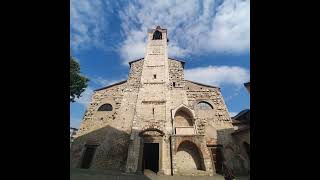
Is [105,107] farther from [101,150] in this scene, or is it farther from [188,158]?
[188,158]

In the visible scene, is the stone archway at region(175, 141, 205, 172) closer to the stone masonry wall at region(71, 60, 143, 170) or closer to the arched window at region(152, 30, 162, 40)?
the stone masonry wall at region(71, 60, 143, 170)

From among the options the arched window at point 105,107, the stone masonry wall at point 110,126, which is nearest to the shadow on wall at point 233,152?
the stone masonry wall at point 110,126

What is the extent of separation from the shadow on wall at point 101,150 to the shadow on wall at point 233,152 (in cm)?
734

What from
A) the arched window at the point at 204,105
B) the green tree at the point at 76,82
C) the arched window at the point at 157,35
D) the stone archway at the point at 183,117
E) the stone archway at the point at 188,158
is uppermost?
the arched window at the point at 157,35

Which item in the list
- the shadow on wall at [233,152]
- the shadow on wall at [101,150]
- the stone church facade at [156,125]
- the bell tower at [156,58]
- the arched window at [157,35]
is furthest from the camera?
the arched window at [157,35]

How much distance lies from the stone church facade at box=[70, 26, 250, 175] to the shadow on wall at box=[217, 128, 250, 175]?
0.28 feet

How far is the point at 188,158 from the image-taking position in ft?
45.1

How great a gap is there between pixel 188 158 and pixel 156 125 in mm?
3363

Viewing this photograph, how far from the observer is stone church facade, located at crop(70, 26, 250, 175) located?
1348 centimetres

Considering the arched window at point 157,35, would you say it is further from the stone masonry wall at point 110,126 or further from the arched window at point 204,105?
the arched window at point 204,105

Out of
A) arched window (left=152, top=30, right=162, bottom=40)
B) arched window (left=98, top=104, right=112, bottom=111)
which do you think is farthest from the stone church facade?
arched window (left=152, top=30, right=162, bottom=40)

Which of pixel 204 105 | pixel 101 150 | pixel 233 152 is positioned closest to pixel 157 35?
pixel 204 105

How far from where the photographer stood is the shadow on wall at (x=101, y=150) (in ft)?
45.1
